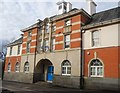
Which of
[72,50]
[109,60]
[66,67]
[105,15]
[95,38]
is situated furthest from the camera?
[105,15]

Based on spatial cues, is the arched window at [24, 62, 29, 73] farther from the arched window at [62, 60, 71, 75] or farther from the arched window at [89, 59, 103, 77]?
the arched window at [89, 59, 103, 77]

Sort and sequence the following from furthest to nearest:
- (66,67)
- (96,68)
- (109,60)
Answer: (66,67), (96,68), (109,60)

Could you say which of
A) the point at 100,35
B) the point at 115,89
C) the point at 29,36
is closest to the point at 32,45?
the point at 29,36

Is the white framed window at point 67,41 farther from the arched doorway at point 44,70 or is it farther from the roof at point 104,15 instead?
the arched doorway at point 44,70

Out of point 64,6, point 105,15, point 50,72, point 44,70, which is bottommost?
point 50,72

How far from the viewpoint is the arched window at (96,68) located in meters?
16.6

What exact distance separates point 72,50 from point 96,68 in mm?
3606

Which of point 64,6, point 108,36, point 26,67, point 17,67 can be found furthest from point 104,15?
point 17,67

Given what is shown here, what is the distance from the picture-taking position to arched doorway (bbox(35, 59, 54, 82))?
22702mm

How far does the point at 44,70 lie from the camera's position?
23.5 m

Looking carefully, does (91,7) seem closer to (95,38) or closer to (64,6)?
(64,6)

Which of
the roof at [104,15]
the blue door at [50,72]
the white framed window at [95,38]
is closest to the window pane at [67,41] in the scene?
the roof at [104,15]

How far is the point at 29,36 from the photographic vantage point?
25297 mm

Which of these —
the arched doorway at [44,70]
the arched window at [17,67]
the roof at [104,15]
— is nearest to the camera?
the roof at [104,15]
